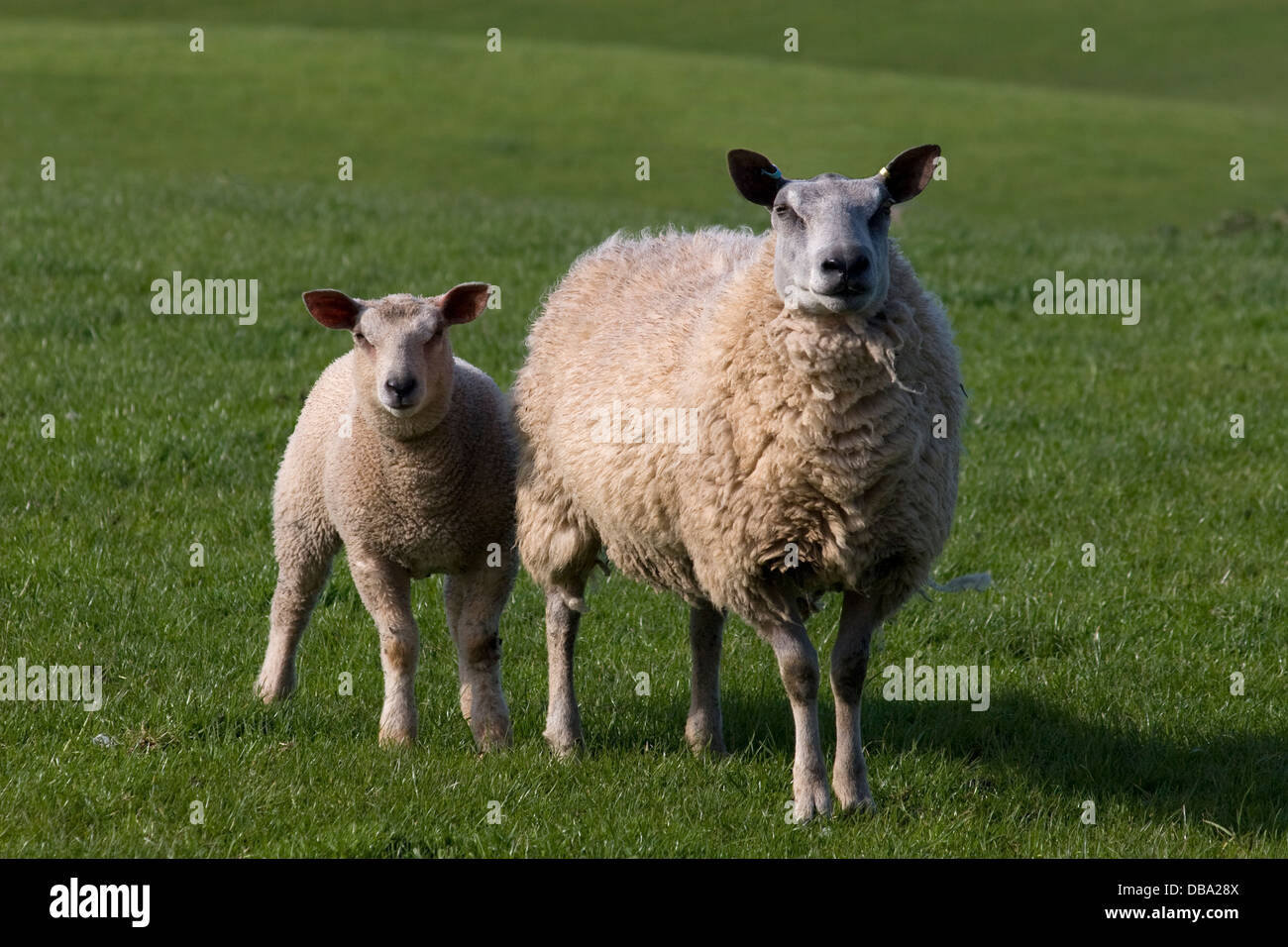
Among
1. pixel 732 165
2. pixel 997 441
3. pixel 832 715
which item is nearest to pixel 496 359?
pixel 997 441

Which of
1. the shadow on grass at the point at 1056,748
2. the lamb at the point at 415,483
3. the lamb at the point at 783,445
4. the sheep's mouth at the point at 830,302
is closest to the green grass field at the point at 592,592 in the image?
the shadow on grass at the point at 1056,748

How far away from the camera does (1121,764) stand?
250 inches

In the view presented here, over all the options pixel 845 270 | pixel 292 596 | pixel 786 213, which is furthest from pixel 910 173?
pixel 292 596

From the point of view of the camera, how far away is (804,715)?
5770mm

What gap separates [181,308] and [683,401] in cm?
815

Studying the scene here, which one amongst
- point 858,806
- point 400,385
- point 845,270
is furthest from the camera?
point 400,385

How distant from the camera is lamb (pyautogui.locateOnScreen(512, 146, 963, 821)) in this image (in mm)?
5488

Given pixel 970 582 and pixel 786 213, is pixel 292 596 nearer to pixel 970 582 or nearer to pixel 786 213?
pixel 786 213

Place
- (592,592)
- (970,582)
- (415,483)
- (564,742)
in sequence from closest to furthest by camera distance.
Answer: (415,483), (564,742), (970,582), (592,592)

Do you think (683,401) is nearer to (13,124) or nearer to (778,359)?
(778,359)

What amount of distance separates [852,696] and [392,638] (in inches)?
75.5

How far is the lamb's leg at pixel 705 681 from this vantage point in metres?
6.61

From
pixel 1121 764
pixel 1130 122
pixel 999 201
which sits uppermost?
pixel 1130 122

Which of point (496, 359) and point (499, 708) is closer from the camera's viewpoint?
point (499, 708)
